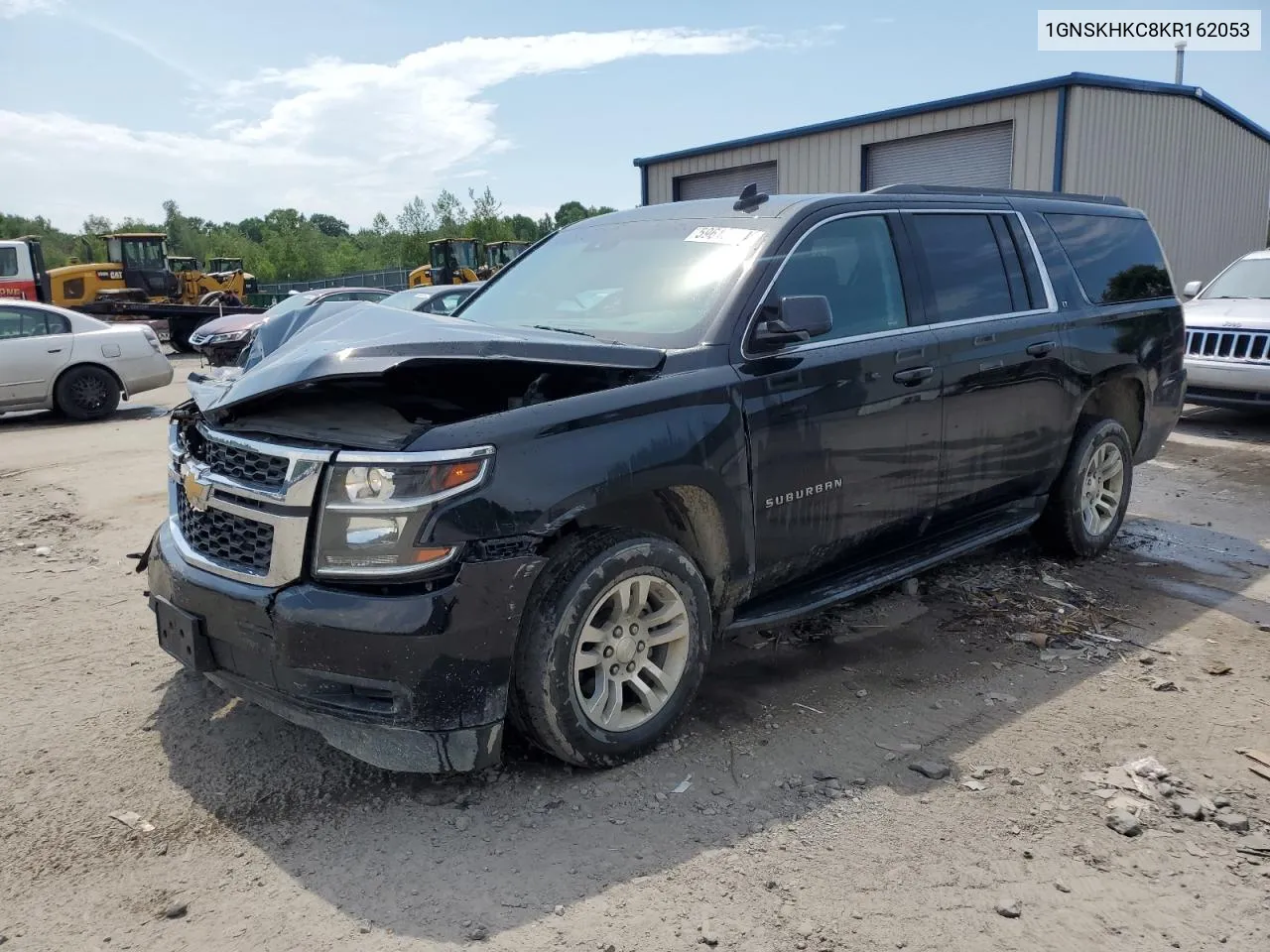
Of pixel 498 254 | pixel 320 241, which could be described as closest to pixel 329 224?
pixel 320 241

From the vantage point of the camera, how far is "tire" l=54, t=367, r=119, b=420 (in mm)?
12258

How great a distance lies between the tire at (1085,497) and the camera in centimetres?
543

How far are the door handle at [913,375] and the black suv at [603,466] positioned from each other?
0.6 inches

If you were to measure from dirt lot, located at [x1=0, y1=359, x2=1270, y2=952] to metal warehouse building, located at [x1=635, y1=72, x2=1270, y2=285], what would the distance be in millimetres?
10277

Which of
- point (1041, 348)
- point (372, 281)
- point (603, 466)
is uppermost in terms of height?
point (372, 281)

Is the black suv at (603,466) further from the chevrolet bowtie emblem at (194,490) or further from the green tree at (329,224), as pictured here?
the green tree at (329,224)

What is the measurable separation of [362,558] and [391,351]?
25.9 inches

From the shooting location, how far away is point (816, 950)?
2510mm

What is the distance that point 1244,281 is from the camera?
11.1 m

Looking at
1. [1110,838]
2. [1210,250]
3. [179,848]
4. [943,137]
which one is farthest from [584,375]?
[1210,250]

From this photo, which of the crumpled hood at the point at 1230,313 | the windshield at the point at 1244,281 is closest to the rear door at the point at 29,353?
the crumpled hood at the point at 1230,313

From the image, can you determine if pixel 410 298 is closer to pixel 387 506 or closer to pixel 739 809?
pixel 387 506

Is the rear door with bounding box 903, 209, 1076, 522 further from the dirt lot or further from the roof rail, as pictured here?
the dirt lot

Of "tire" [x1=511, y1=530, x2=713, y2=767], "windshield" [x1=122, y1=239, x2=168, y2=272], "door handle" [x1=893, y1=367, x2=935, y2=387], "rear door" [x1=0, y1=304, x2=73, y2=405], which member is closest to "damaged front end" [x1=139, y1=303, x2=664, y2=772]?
"tire" [x1=511, y1=530, x2=713, y2=767]
